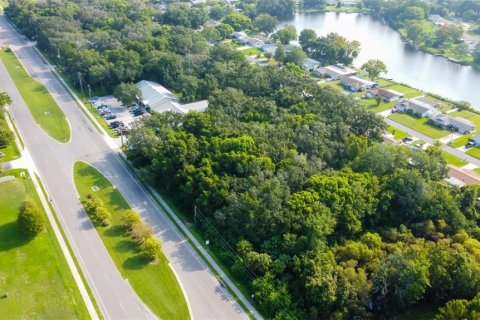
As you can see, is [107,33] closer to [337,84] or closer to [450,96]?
[337,84]

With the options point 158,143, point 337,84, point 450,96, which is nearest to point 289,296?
point 158,143

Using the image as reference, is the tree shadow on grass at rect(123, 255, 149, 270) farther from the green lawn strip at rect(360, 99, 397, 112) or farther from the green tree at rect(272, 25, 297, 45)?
the green tree at rect(272, 25, 297, 45)

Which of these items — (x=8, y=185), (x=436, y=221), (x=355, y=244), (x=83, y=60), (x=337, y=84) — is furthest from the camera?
(x=337, y=84)

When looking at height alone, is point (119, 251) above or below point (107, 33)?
below

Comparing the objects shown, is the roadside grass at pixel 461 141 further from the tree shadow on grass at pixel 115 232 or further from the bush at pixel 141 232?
the tree shadow on grass at pixel 115 232

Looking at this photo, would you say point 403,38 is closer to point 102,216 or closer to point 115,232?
point 102,216

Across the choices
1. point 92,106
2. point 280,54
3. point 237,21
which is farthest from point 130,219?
point 237,21
